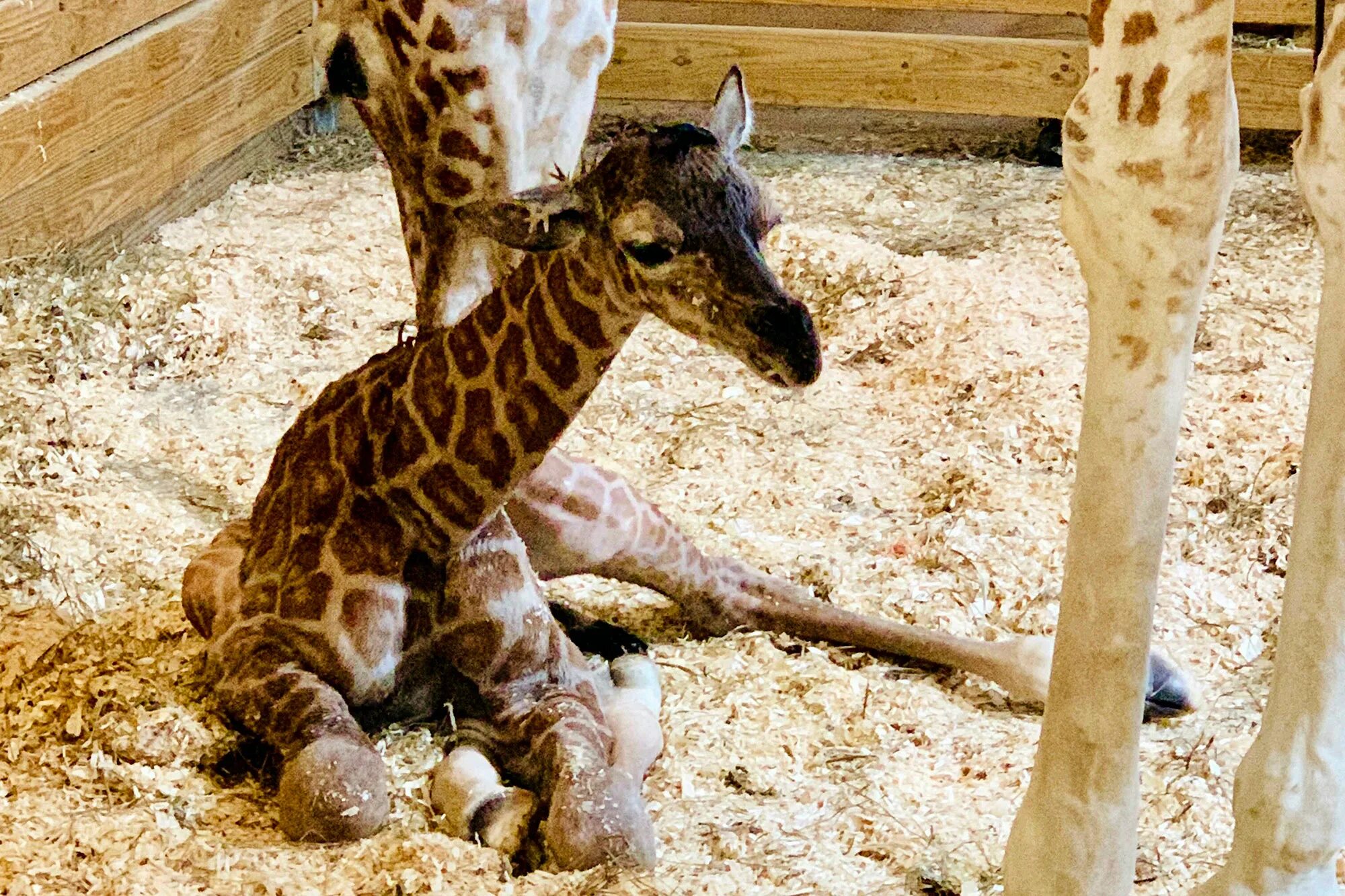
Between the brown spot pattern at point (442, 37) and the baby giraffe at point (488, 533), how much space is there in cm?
53

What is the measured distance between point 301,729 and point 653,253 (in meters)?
0.88

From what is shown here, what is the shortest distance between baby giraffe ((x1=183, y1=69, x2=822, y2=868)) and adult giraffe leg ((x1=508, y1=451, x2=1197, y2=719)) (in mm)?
189

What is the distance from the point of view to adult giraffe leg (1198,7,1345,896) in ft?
5.42

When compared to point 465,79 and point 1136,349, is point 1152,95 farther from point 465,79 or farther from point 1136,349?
point 465,79

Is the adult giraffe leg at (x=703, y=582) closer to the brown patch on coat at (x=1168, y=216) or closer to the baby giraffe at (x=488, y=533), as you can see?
the baby giraffe at (x=488, y=533)

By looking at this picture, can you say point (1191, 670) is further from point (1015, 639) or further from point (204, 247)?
point (204, 247)

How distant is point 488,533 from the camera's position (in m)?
2.54

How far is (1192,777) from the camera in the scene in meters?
2.39

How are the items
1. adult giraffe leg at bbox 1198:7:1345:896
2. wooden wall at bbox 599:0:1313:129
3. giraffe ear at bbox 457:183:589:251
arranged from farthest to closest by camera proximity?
wooden wall at bbox 599:0:1313:129 → giraffe ear at bbox 457:183:589:251 → adult giraffe leg at bbox 1198:7:1345:896

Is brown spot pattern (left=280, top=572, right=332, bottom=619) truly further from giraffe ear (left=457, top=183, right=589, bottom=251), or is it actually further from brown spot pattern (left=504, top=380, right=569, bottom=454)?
giraffe ear (left=457, top=183, right=589, bottom=251)

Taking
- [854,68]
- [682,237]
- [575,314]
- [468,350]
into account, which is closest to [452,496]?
[468,350]

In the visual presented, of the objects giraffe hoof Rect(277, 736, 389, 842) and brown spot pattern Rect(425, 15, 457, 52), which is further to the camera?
brown spot pattern Rect(425, 15, 457, 52)

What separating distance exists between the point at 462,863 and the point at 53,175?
2.91 m

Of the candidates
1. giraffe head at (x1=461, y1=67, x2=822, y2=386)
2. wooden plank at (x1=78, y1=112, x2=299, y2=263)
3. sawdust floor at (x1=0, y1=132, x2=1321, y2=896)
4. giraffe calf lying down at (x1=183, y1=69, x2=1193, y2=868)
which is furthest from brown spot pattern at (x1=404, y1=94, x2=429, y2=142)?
wooden plank at (x1=78, y1=112, x2=299, y2=263)
